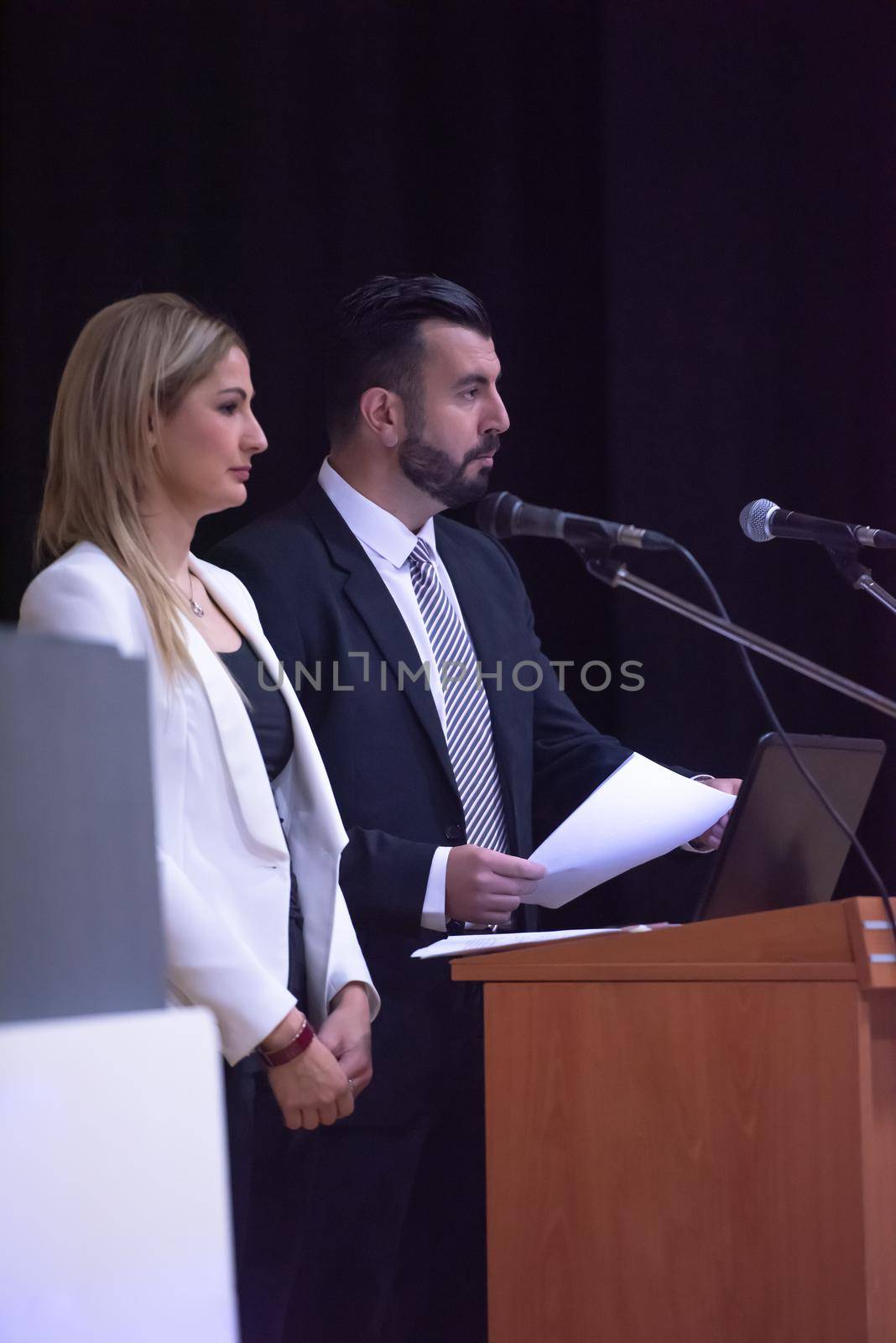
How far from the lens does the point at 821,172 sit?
108 inches

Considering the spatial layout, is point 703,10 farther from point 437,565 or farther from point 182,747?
point 182,747

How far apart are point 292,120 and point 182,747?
1667 mm

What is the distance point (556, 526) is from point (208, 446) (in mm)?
460

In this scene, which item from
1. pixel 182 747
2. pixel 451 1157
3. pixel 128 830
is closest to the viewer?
pixel 128 830

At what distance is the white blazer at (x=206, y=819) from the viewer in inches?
59.5

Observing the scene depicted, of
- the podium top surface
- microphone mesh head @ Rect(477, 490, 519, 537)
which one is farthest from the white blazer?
microphone mesh head @ Rect(477, 490, 519, 537)

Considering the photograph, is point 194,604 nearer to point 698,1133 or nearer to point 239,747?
point 239,747

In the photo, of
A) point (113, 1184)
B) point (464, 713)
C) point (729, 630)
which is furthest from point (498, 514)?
point (113, 1184)

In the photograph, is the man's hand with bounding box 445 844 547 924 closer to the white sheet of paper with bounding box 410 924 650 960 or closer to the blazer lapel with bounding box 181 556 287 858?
the white sheet of paper with bounding box 410 924 650 960

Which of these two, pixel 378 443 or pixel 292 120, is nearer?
pixel 378 443

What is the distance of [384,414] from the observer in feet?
8.36

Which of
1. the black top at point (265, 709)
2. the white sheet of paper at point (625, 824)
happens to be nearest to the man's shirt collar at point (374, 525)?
the black top at point (265, 709)

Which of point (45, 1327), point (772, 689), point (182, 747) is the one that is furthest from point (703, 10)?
point (45, 1327)

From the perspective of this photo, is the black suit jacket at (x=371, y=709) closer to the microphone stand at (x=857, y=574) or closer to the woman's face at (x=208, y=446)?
the woman's face at (x=208, y=446)
